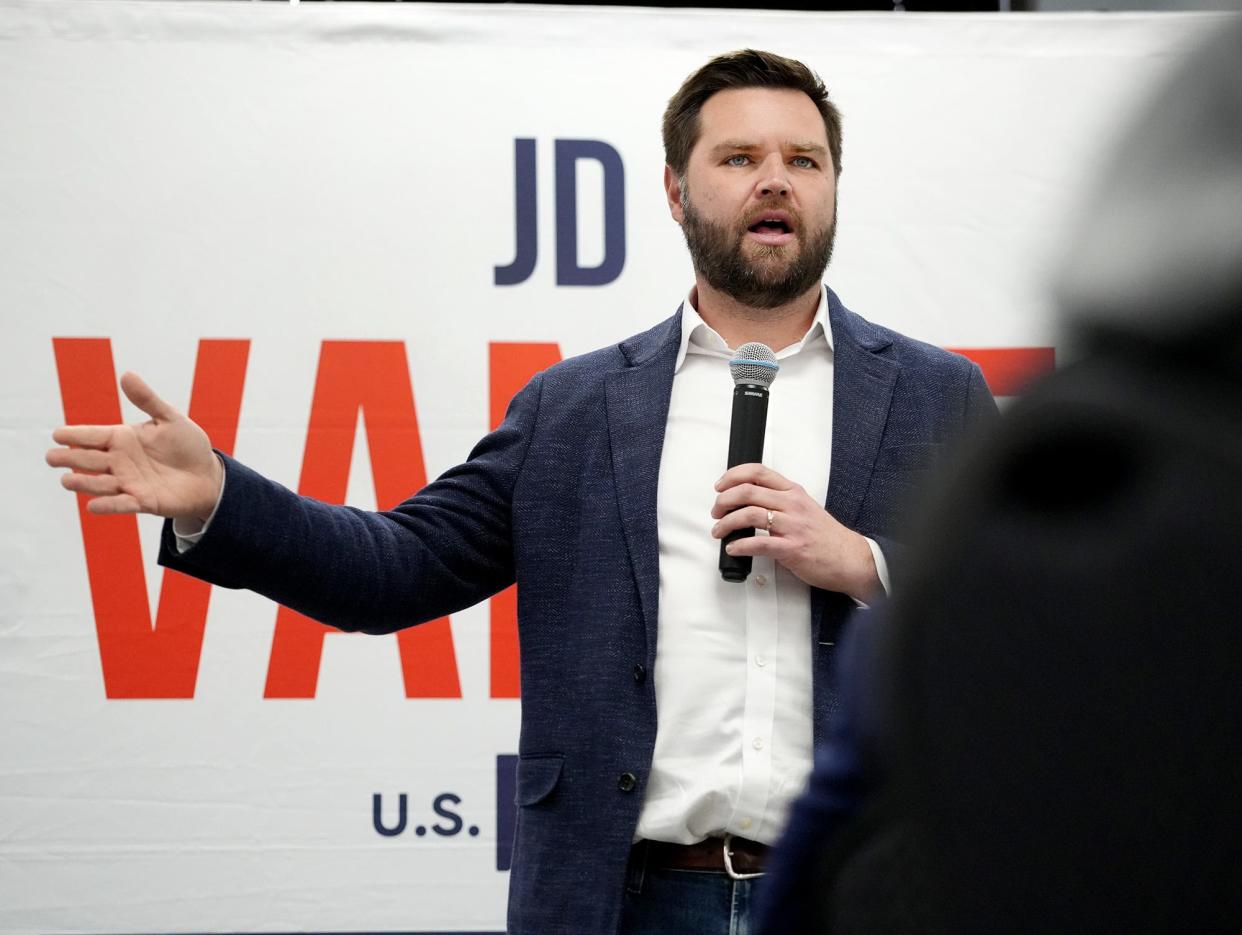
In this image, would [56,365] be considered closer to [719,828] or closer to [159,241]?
[159,241]

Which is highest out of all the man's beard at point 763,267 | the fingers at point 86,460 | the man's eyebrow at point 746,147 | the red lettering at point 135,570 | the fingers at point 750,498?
the man's eyebrow at point 746,147

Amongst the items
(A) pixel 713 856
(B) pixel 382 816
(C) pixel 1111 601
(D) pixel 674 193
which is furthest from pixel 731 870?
(B) pixel 382 816

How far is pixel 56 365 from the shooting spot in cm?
301

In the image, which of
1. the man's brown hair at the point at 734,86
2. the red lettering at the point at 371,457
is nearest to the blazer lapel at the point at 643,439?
the man's brown hair at the point at 734,86

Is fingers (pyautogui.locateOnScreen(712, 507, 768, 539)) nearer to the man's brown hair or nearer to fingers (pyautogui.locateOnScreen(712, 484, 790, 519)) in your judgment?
fingers (pyautogui.locateOnScreen(712, 484, 790, 519))

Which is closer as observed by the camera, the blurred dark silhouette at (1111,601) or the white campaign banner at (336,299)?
the blurred dark silhouette at (1111,601)

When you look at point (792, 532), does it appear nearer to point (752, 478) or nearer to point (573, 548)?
point (752, 478)

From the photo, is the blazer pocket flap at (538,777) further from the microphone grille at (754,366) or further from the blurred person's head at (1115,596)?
the blurred person's head at (1115,596)

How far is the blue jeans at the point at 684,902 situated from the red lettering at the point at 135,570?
159 cm

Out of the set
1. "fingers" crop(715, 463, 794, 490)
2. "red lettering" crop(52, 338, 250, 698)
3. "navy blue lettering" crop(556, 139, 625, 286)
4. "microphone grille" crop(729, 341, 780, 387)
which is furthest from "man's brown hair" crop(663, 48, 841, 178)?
"red lettering" crop(52, 338, 250, 698)

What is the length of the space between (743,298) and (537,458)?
1.26ft

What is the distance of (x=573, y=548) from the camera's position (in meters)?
1.84

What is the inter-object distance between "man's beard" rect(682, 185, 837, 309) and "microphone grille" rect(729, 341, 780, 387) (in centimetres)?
18

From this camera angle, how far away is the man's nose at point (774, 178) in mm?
2021
